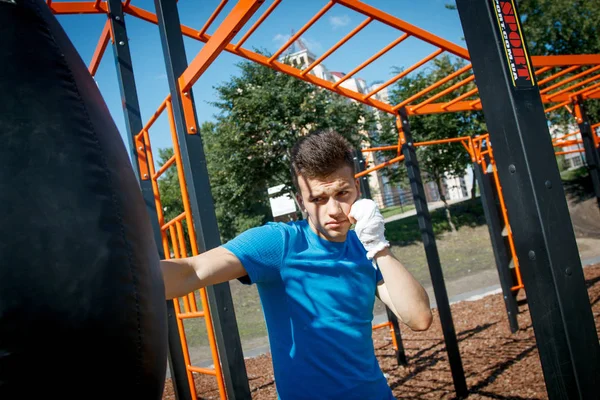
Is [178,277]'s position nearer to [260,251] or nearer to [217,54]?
[260,251]

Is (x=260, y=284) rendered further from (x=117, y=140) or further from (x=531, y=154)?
(x=531, y=154)

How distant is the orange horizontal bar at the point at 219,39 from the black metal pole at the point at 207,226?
0.11 metres

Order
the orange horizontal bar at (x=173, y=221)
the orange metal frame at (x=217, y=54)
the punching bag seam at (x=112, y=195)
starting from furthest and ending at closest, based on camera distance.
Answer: the orange horizontal bar at (x=173, y=221) < the orange metal frame at (x=217, y=54) < the punching bag seam at (x=112, y=195)

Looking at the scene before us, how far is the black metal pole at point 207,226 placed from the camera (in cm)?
247

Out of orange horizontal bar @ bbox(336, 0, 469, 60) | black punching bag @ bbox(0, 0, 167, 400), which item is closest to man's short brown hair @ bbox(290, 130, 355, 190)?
black punching bag @ bbox(0, 0, 167, 400)

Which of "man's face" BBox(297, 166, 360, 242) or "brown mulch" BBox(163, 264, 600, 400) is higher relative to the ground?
"man's face" BBox(297, 166, 360, 242)

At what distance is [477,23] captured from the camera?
1.44m

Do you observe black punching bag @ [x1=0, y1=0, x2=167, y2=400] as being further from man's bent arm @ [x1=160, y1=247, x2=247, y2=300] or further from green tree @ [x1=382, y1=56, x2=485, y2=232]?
green tree @ [x1=382, y1=56, x2=485, y2=232]

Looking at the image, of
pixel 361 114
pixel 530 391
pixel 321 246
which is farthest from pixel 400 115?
pixel 361 114

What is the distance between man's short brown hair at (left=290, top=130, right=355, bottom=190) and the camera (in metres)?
1.79

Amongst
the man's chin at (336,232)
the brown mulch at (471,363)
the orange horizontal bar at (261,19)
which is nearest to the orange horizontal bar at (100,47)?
the orange horizontal bar at (261,19)

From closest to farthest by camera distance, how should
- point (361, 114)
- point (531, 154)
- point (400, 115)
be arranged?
point (531, 154), point (400, 115), point (361, 114)

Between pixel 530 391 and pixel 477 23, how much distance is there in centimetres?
370

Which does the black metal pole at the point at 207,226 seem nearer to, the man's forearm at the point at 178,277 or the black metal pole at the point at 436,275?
the man's forearm at the point at 178,277
